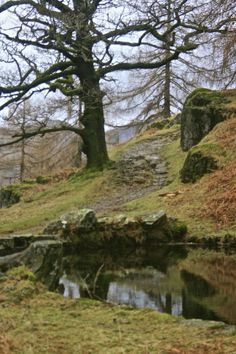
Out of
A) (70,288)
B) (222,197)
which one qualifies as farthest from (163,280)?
(222,197)

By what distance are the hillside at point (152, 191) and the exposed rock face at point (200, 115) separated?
441 mm

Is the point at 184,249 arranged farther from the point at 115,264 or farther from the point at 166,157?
the point at 166,157

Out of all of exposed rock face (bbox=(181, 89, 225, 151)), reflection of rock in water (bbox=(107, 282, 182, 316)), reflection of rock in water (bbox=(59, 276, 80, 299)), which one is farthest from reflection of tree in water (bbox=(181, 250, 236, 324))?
exposed rock face (bbox=(181, 89, 225, 151))

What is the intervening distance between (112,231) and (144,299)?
13.3 ft

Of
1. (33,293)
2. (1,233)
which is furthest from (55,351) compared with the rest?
(1,233)

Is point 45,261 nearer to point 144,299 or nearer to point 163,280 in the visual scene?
point 144,299

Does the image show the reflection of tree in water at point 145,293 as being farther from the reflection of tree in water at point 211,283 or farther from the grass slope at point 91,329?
the grass slope at point 91,329

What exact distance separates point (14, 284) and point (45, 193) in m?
12.6

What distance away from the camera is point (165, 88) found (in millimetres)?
30266

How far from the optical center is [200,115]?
1728 centimetres

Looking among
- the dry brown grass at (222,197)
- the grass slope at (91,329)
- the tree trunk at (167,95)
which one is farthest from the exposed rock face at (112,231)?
the tree trunk at (167,95)

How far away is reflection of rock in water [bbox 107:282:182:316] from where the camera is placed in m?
5.75

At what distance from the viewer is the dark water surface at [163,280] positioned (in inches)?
230

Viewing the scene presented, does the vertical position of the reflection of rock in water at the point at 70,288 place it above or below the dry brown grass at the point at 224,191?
below
